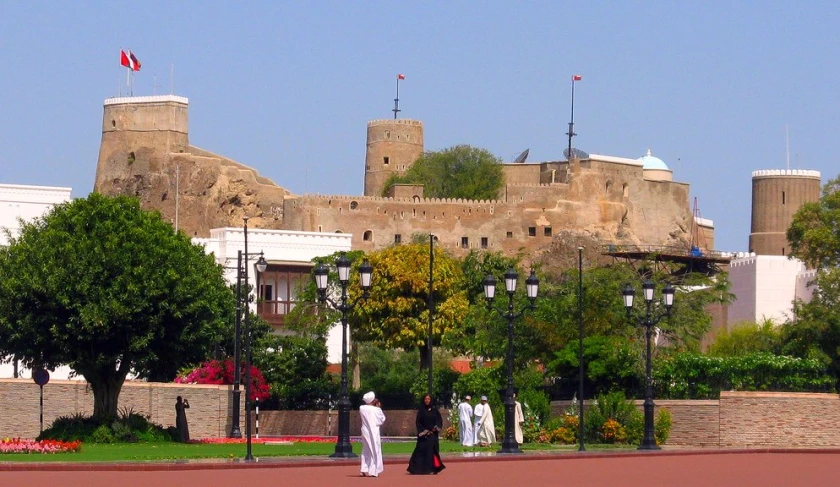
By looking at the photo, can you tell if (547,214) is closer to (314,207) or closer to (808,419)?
(314,207)

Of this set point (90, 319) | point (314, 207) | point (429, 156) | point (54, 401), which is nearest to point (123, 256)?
point (90, 319)

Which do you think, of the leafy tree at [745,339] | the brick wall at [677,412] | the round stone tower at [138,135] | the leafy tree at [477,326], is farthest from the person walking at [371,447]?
the round stone tower at [138,135]

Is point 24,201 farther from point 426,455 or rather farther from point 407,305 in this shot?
point 426,455

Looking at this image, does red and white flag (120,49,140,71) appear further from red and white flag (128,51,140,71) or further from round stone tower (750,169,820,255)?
round stone tower (750,169,820,255)

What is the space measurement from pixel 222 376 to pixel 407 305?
1019 cm

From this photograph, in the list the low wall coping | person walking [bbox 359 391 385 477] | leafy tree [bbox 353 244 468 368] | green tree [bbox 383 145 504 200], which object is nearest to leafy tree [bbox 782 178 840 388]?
the low wall coping

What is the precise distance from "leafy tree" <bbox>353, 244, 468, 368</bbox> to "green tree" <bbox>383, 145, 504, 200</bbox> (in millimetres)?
48774

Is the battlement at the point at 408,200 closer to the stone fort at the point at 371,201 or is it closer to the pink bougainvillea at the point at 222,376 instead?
the stone fort at the point at 371,201

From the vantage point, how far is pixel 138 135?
10394 cm

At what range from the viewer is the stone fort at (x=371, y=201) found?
99562mm

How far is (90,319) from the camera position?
121 ft

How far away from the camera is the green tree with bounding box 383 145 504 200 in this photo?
107562mm

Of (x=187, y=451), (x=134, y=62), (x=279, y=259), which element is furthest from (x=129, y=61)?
(x=187, y=451)

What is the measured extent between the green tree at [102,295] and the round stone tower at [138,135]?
63890 millimetres
